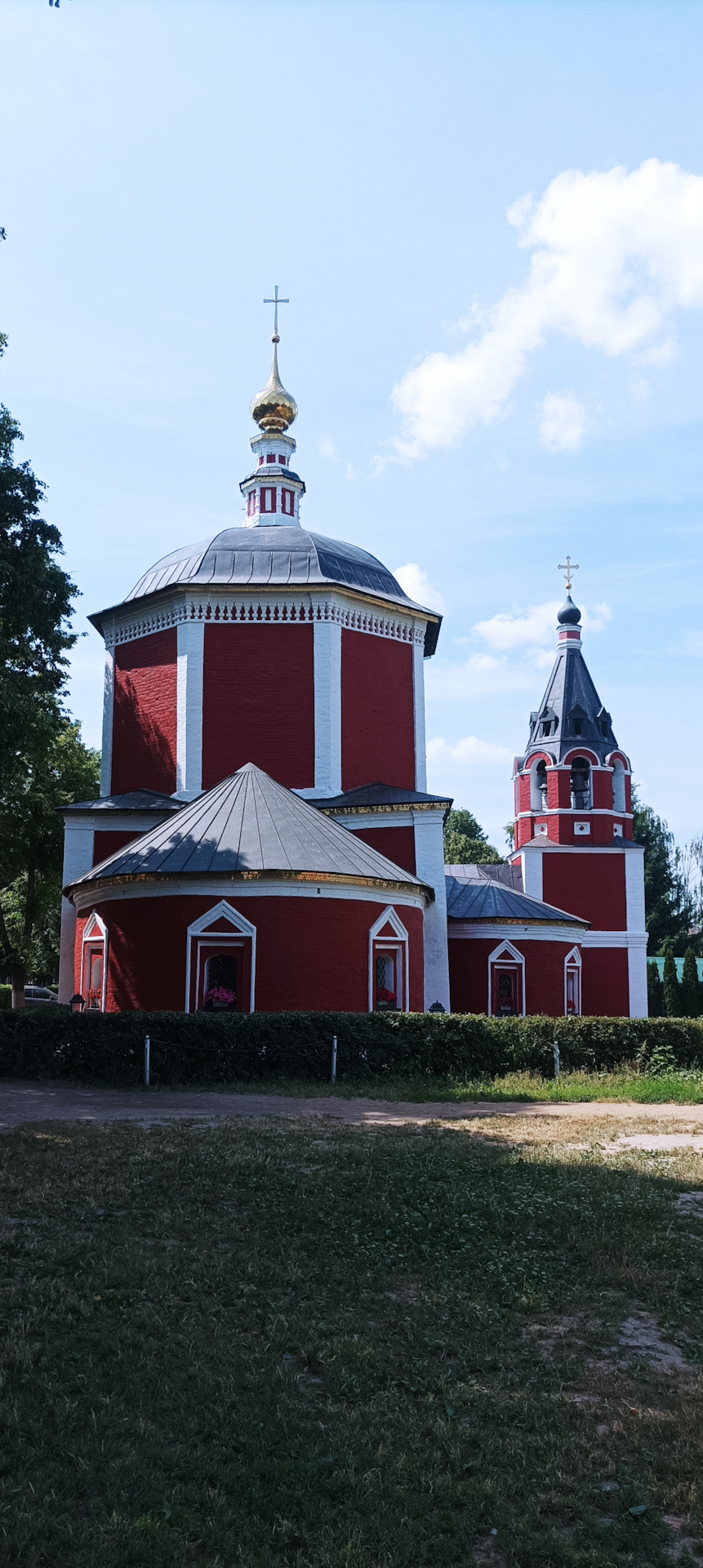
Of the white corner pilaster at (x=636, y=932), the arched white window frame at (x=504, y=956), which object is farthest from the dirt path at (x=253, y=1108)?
the white corner pilaster at (x=636, y=932)

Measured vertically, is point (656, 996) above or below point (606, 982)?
below

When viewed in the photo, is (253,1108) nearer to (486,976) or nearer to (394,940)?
(394,940)

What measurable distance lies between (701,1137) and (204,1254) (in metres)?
6.74

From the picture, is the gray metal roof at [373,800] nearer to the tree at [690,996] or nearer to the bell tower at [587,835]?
the bell tower at [587,835]

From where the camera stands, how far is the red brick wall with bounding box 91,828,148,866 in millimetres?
24938

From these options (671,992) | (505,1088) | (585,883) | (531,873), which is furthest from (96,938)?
(671,992)

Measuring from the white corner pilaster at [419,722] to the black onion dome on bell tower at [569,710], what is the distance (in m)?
8.04

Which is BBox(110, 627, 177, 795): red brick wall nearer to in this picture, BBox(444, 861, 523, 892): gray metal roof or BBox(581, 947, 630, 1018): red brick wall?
BBox(444, 861, 523, 892): gray metal roof

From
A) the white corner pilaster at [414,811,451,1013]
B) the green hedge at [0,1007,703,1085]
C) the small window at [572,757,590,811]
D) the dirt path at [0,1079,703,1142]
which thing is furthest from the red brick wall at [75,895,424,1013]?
the small window at [572,757,590,811]

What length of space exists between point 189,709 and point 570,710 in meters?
14.0

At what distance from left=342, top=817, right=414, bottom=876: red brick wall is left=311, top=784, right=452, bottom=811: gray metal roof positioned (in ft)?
1.31

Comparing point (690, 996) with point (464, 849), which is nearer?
point (690, 996)

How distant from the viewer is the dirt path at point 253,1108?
41.3ft

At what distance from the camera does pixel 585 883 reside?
3381cm
